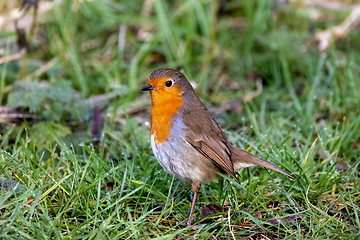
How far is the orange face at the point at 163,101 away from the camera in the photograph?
2.98m

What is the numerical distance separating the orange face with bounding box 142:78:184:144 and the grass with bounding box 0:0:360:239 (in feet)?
1.41

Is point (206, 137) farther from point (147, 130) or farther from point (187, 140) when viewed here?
point (147, 130)

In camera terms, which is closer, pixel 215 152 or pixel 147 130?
pixel 215 152

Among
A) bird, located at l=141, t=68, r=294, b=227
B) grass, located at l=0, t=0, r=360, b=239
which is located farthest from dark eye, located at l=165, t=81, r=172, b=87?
grass, located at l=0, t=0, r=360, b=239

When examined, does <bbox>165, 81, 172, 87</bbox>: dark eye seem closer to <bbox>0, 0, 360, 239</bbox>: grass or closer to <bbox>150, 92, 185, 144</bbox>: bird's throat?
<bbox>150, 92, 185, 144</bbox>: bird's throat

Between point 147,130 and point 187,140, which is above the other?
point 187,140

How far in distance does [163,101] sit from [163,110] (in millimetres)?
81

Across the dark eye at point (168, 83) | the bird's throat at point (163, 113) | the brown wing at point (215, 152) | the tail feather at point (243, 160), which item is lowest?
the tail feather at point (243, 160)

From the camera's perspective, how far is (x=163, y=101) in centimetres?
306

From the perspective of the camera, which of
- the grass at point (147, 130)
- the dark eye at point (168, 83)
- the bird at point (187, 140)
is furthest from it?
the dark eye at point (168, 83)

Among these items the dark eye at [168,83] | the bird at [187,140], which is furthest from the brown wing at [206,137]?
the dark eye at [168,83]

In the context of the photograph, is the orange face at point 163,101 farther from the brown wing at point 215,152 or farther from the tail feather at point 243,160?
the tail feather at point 243,160

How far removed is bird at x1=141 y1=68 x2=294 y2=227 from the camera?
2.89 m

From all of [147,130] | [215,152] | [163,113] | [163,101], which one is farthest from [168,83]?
[147,130]
